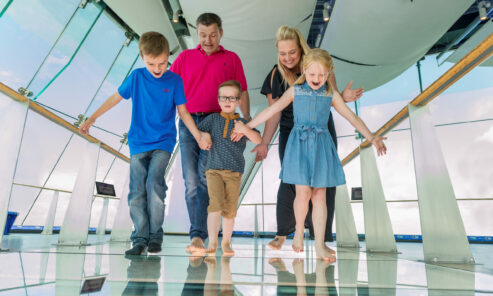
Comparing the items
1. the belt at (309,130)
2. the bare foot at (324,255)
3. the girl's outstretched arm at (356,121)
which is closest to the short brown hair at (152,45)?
the belt at (309,130)

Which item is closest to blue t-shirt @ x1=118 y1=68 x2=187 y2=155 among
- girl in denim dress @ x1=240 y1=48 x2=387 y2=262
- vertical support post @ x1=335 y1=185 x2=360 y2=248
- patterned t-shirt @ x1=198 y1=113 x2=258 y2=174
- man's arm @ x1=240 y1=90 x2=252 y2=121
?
patterned t-shirt @ x1=198 y1=113 x2=258 y2=174

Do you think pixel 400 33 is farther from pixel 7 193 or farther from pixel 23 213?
pixel 23 213

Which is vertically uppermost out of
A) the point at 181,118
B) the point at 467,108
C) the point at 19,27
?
the point at 467,108

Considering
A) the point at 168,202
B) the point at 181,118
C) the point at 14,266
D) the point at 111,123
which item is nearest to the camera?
the point at 14,266

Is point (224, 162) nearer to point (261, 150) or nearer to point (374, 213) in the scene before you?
point (261, 150)

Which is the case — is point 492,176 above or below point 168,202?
above

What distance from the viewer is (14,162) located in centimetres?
184

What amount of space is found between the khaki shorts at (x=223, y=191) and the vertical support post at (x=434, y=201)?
106 centimetres

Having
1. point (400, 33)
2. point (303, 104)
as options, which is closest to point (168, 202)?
point (400, 33)

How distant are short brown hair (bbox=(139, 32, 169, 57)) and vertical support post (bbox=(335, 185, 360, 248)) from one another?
2447 millimetres

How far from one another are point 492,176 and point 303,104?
11.8 m

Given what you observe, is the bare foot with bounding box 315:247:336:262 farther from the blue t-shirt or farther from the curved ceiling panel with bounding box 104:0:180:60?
the curved ceiling panel with bounding box 104:0:180:60

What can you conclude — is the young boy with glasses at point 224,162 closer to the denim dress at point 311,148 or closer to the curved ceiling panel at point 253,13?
the denim dress at point 311,148

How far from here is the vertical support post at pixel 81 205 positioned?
8.20 ft
